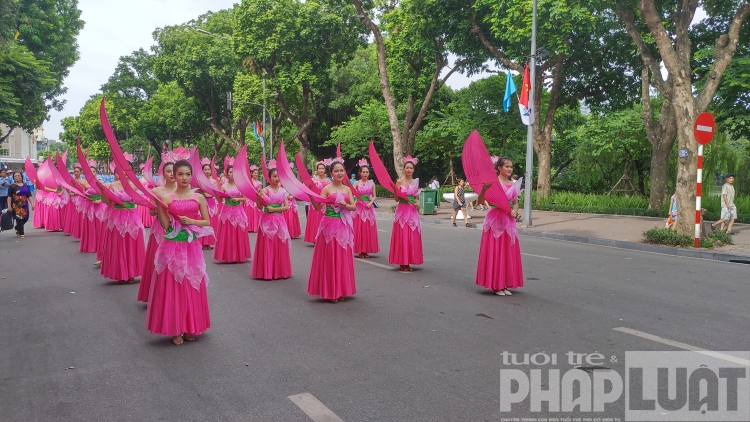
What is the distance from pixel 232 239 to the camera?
10227 mm

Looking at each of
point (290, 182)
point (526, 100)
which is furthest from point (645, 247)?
point (290, 182)

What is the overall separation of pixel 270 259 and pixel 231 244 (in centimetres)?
198

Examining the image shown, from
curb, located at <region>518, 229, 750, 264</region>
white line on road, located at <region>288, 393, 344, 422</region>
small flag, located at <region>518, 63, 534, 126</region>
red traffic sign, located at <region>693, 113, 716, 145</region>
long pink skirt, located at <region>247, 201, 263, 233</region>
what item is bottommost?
white line on road, located at <region>288, 393, 344, 422</region>

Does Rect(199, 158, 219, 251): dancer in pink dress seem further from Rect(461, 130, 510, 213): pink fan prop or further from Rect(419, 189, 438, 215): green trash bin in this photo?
Rect(419, 189, 438, 215): green trash bin

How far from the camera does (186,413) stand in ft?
12.2

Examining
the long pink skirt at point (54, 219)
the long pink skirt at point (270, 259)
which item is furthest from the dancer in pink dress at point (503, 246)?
the long pink skirt at point (54, 219)

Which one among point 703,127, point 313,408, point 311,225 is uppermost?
point 703,127

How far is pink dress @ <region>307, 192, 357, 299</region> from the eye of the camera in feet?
22.5

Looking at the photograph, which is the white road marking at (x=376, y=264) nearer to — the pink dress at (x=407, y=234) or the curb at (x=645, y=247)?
the pink dress at (x=407, y=234)

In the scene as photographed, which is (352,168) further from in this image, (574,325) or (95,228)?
(574,325)

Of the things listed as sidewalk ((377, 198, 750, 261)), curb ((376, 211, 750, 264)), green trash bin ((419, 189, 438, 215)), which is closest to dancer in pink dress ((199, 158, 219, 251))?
curb ((376, 211, 750, 264))

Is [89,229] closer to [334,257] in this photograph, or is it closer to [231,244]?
[231,244]

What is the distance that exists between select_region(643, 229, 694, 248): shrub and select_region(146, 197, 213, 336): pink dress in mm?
10877

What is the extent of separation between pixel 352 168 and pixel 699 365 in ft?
120
